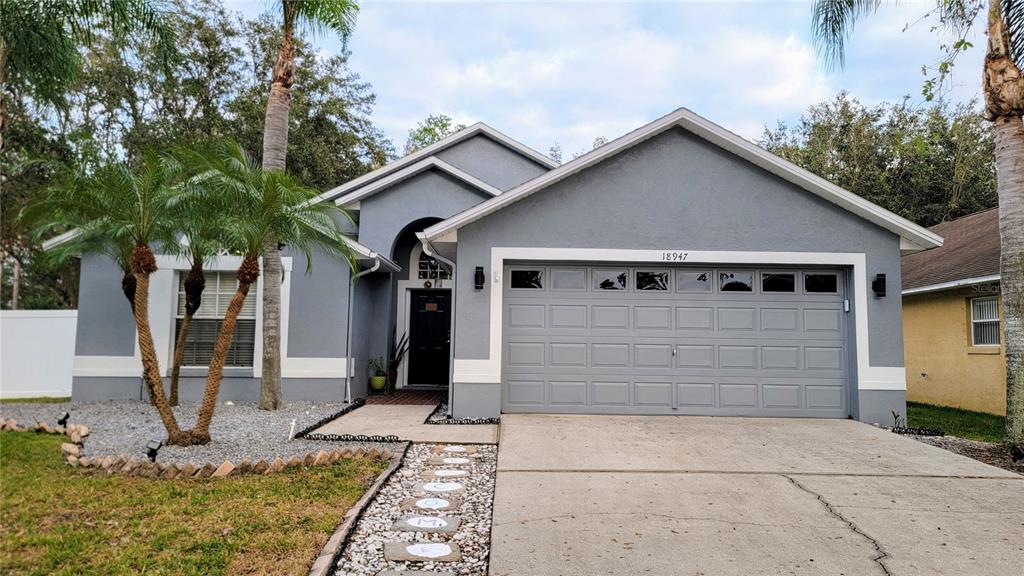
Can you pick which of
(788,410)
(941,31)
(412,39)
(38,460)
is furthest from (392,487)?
(412,39)

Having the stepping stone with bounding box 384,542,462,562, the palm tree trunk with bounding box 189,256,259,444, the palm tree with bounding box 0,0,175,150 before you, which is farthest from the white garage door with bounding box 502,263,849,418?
the palm tree with bounding box 0,0,175,150

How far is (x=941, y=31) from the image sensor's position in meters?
8.20

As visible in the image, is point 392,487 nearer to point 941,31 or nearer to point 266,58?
point 941,31

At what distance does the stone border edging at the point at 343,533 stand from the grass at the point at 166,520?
62mm

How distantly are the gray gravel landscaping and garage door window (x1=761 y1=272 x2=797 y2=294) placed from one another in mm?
5878

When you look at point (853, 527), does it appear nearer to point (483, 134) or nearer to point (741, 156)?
point (741, 156)

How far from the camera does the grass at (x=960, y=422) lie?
8.34 metres

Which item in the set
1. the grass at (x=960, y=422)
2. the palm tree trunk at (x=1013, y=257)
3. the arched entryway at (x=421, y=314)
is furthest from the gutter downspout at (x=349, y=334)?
the grass at (x=960, y=422)

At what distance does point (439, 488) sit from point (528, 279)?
13.4ft

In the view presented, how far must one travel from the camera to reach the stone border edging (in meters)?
3.40

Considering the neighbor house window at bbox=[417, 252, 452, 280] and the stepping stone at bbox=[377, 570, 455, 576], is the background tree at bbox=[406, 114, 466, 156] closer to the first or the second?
the neighbor house window at bbox=[417, 252, 452, 280]

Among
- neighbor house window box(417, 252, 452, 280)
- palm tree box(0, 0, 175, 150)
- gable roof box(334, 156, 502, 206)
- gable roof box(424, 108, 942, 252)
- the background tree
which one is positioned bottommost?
neighbor house window box(417, 252, 452, 280)

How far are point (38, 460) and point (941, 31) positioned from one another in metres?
12.4

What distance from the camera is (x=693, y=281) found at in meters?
8.64
